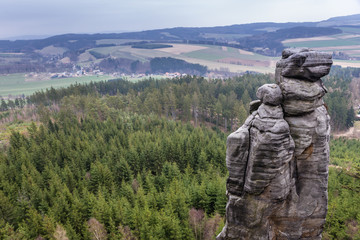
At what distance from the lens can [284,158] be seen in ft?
56.3

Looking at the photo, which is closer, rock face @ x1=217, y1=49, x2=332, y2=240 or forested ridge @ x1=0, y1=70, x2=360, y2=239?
rock face @ x1=217, y1=49, x2=332, y2=240

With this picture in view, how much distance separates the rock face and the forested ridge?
1196 cm

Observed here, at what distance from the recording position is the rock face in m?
17.2

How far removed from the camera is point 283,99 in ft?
59.3

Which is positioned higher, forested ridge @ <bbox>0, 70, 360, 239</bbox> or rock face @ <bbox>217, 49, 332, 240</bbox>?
rock face @ <bbox>217, 49, 332, 240</bbox>

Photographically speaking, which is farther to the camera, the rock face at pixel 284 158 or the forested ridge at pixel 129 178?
the forested ridge at pixel 129 178

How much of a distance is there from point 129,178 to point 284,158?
43.5 meters

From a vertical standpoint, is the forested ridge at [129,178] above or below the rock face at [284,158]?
below

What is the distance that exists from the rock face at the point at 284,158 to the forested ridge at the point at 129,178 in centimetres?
1196

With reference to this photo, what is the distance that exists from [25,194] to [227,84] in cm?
11236

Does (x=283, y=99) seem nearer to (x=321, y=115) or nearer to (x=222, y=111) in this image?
(x=321, y=115)

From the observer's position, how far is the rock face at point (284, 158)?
1722 cm

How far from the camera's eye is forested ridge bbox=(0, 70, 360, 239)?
3319 cm

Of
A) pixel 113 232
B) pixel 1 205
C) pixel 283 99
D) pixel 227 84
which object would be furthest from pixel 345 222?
pixel 227 84
